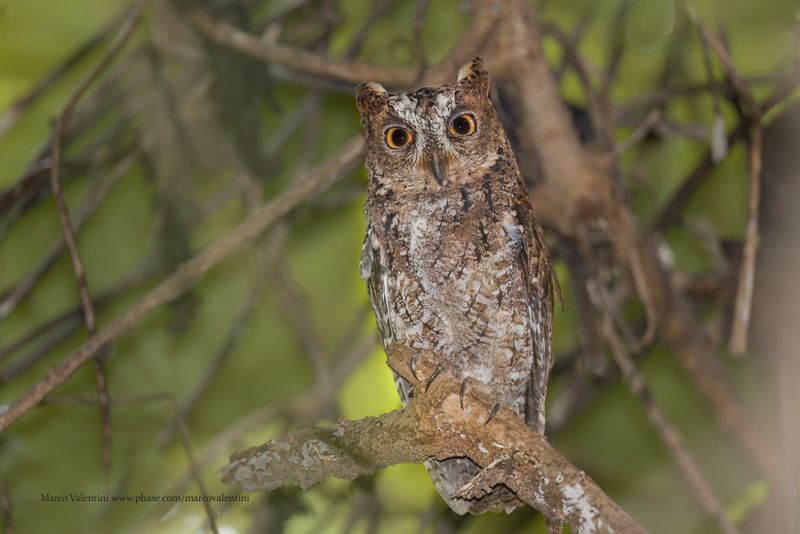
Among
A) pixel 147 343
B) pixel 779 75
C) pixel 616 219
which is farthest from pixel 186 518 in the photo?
pixel 779 75

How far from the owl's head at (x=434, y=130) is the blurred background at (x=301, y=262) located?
47 centimetres

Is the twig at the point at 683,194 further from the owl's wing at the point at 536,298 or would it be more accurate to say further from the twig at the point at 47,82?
the twig at the point at 47,82

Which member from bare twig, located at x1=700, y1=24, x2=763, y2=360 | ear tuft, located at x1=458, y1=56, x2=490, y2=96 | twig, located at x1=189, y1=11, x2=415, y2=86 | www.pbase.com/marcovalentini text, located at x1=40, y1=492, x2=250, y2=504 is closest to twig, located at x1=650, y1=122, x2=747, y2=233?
bare twig, located at x1=700, y1=24, x2=763, y2=360

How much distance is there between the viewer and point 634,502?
356cm

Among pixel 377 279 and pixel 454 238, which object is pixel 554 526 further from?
pixel 377 279

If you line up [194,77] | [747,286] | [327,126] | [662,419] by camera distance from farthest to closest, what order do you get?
[327,126] → [194,77] → [662,419] → [747,286]

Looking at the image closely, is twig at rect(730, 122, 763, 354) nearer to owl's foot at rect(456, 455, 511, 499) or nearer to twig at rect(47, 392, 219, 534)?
owl's foot at rect(456, 455, 511, 499)

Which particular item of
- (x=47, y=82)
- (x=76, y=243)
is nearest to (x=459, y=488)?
(x=76, y=243)

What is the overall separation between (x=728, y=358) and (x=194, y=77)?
2.58m

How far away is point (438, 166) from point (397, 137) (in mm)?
146

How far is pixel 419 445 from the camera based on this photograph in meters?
1.82

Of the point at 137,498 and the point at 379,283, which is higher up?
the point at 379,283

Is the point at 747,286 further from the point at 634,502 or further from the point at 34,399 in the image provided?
the point at 34,399

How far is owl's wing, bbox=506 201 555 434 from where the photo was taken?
2.33 metres
